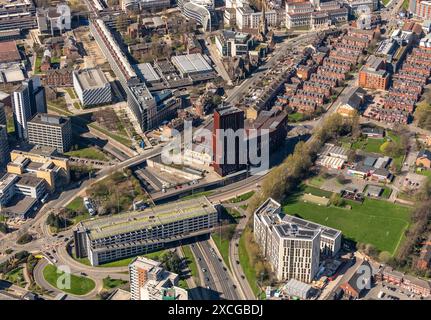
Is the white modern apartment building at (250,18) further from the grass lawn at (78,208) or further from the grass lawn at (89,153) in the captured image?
the grass lawn at (78,208)

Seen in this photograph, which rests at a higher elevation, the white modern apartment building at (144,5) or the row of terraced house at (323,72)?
the white modern apartment building at (144,5)

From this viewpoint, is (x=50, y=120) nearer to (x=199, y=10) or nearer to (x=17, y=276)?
(x=17, y=276)

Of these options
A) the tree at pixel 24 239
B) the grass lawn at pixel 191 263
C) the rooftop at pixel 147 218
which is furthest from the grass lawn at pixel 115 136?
the grass lawn at pixel 191 263

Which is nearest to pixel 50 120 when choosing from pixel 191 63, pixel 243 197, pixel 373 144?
pixel 243 197

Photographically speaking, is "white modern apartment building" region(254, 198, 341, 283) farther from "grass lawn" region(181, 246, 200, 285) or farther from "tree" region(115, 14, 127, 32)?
"tree" region(115, 14, 127, 32)

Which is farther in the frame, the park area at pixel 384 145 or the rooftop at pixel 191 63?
the rooftop at pixel 191 63

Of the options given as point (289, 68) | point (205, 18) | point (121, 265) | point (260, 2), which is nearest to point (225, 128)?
point (121, 265)

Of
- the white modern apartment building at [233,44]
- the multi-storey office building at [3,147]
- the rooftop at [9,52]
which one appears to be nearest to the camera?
the multi-storey office building at [3,147]
